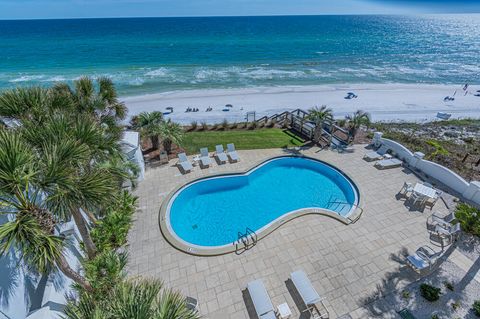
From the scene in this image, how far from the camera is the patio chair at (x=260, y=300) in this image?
690cm

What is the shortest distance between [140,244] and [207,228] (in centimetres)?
297

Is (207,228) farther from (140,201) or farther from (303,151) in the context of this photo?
(303,151)

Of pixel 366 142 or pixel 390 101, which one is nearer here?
pixel 366 142

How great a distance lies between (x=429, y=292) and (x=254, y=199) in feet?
25.6

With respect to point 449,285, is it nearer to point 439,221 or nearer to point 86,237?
point 439,221

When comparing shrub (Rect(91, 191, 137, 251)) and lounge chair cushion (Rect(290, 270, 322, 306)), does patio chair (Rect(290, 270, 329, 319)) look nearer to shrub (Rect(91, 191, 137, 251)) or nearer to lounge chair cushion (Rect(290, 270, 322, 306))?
lounge chair cushion (Rect(290, 270, 322, 306))

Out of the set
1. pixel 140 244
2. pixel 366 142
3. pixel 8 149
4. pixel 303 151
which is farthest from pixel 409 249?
pixel 8 149

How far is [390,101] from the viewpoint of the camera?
1199 inches

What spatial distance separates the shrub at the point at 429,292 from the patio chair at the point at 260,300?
196 inches

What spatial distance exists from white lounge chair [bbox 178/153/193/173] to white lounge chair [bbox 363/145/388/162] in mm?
11036

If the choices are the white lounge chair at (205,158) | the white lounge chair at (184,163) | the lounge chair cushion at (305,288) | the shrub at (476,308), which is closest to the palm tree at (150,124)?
the white lounge chair at (184,163)

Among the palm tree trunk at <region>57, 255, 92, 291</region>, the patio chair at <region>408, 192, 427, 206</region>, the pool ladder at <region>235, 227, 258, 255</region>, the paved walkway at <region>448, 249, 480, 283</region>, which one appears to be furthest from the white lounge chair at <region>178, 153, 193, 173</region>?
the paved walkway at <region>448, 249, 480, 283</region>

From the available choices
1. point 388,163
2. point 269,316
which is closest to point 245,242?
point 269,316

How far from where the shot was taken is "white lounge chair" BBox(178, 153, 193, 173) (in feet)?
45.2
